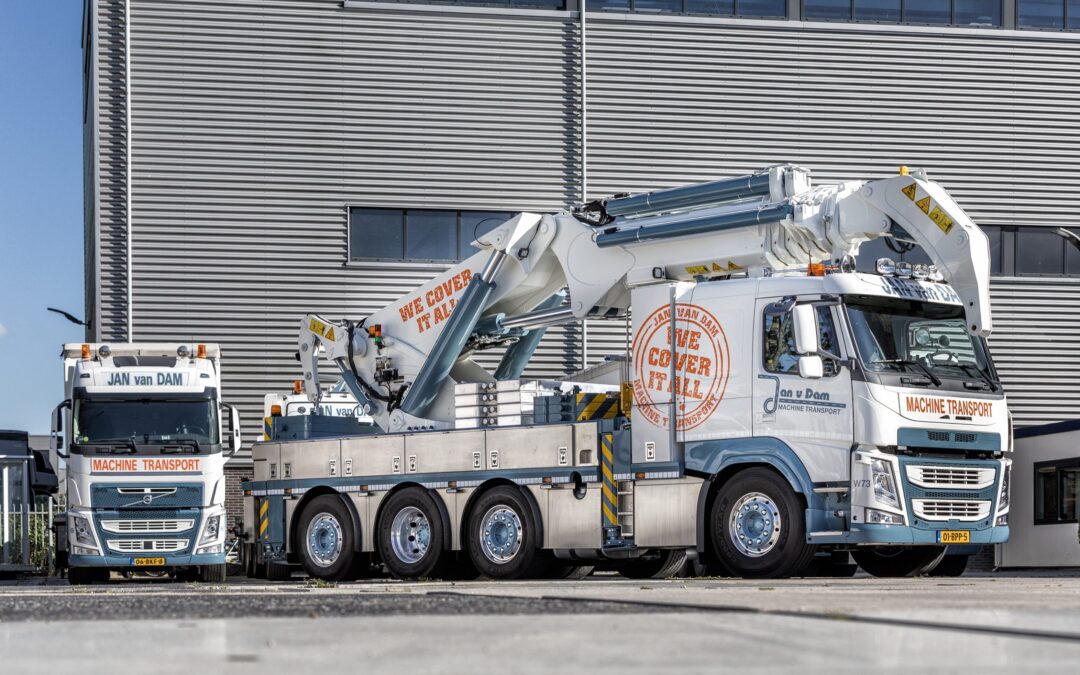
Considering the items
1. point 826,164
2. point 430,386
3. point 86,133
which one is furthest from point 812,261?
point 86,133

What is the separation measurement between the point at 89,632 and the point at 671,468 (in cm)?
991

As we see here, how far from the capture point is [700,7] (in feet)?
98.7

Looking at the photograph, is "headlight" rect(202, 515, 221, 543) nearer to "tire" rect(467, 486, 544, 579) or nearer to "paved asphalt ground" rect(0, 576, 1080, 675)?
"tire" rect(467, 486, 544, 579)

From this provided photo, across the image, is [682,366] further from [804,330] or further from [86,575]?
[86,575]

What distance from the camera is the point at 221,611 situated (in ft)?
31.3

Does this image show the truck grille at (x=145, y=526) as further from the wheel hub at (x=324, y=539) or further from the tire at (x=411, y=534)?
the tire at (x=411, y=534)

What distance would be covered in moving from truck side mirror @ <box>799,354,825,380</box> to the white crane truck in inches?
0.9

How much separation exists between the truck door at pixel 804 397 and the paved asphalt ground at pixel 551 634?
486 cm

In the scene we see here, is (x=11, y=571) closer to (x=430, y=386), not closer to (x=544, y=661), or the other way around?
(x=430, y=386)

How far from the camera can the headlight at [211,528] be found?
2264cm

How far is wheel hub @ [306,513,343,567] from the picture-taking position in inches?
825

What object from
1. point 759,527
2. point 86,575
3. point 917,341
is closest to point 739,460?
point 759,527

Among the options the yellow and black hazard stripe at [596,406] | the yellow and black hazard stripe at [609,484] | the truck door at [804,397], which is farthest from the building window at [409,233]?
the truck door at [804,397]

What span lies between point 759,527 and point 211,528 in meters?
9.22
